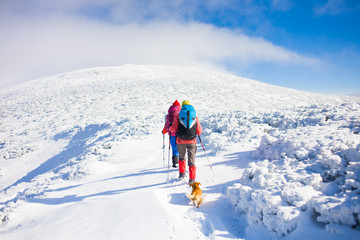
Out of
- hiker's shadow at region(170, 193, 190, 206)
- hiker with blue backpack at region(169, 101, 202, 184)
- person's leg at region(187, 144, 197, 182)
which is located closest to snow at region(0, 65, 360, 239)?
hiker's shadow at region(170, 193, 190, 206)

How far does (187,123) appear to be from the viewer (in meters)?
4.75

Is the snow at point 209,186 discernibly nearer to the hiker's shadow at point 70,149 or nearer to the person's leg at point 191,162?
the hiker's shadow at point 70,149

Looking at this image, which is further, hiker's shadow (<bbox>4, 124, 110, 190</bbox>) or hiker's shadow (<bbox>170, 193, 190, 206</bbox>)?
hiker's shadow (<bbox>4, 124, 110, 190</bbox>)

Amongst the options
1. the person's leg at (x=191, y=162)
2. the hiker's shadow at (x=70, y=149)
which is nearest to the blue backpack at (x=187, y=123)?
the person's leg at (x=191, y=162)

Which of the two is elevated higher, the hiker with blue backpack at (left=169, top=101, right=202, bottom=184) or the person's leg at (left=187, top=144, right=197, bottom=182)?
the hiker with blue backpack at (left=169, top=101, right=202, bottom=184)

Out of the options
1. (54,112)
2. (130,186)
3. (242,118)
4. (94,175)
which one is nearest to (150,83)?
(54,112)

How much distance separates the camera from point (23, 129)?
18562mm

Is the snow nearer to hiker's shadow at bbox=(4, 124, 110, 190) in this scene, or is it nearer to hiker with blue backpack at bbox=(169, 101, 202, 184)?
hiker's shadow at bbox=(4, 124, 110, 190)

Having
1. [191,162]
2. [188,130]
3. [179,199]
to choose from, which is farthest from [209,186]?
[188,130]

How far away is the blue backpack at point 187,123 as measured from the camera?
4738 mm

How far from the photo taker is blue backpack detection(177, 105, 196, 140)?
4738 millimetres

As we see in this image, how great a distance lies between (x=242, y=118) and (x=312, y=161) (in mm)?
7350

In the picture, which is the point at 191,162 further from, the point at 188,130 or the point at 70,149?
the point at 70,149

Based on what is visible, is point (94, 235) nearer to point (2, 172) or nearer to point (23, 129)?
point (2, 172)
